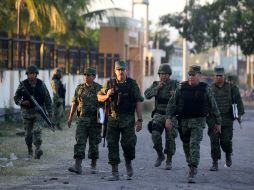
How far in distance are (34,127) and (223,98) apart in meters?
3.45

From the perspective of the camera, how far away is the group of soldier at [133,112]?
38.2 ft

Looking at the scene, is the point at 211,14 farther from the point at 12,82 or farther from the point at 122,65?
the point at 122,65

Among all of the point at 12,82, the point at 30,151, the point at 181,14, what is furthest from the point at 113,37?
the point at 30,151

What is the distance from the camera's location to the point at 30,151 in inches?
577

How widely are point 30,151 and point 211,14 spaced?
36331 mm

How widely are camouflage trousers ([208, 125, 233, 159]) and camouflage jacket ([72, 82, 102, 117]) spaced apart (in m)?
2.14

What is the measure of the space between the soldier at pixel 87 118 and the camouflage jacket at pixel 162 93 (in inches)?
52.9

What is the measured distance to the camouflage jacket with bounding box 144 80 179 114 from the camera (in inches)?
534

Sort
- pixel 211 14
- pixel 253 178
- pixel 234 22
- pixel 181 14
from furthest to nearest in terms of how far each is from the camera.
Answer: pixel 181 14 < pixel 211 14 < pixel 234 22 < pixel 253 178

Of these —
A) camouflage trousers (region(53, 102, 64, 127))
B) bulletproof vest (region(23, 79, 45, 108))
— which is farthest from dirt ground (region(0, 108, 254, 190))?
camouflage trousers (region(53, 102, 64, 127))

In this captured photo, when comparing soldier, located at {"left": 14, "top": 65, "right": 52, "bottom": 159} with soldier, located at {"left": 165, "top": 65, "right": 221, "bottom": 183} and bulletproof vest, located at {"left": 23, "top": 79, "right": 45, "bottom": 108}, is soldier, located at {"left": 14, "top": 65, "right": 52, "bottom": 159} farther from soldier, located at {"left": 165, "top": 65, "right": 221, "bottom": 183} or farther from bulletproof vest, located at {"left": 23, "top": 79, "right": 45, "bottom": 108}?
soldier, located at {"left": 165, "top": 65, "right": 221, "bottom": 183}

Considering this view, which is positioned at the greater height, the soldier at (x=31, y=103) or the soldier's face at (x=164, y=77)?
the soldier's face at (x=164, y=77)

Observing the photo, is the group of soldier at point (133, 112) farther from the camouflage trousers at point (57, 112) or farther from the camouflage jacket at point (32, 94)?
the camouflage trousers at point (57, 112)

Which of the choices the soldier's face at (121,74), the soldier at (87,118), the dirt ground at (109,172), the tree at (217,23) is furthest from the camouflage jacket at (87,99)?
the tree at (217,23)
